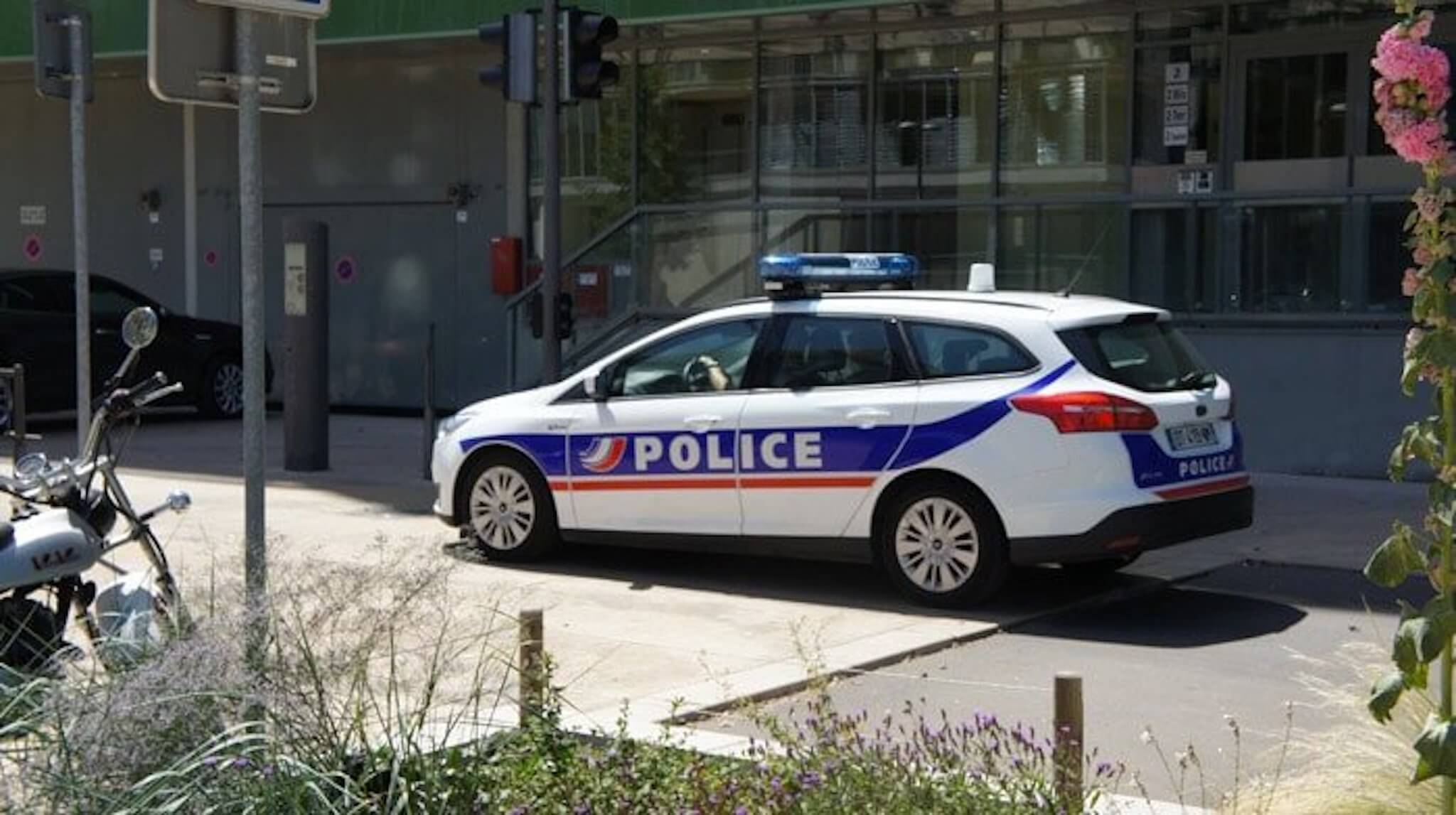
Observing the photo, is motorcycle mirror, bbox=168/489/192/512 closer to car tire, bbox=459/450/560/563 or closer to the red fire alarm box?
car tire, bbox=459/450/560/563

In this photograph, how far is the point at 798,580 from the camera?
426 inches

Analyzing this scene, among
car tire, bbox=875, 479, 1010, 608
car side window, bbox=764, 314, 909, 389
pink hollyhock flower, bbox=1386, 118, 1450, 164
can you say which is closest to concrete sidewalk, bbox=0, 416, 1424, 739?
car tire, bbox=875, 479, 1010, 608

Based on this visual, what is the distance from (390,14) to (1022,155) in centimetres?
603

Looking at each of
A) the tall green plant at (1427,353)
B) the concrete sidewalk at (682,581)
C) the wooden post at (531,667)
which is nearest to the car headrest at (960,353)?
the concrete sidewalk at (682,581)

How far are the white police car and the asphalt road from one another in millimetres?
443

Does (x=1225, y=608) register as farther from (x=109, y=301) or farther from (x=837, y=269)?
(x=109, y=301)

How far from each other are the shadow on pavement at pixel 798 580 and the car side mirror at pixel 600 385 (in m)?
1.00

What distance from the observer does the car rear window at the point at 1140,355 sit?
9.61 metres

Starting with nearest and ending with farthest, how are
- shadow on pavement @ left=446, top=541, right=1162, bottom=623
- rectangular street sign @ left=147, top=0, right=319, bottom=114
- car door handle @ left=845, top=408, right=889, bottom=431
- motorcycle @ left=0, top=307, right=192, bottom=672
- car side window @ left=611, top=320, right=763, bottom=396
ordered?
1. rectangular street sign @ left=147, top=0, right=319, bottom=114
2. motorcycle @ left=0, top=307, right=192, bottom=672
3. car door handle @ left=845, top=408, right=889, bottom=431
4. shadow on pavement @ left=446, top=541, right=1162, bottom=623
5. car side window @ left=611, top=320, right=763, bottom=396

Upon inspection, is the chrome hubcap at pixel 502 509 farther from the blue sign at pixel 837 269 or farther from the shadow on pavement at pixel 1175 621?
the shadow on pavement at pixel 1175 621

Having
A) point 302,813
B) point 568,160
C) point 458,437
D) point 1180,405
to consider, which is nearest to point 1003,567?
point 1180,405

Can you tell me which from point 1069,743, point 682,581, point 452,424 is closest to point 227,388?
point 452,424

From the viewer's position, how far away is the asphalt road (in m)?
7.11

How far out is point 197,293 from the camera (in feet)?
74.8
